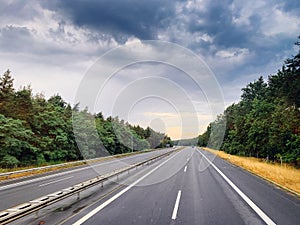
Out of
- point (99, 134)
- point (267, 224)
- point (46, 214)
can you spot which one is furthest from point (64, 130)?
point (267, 224)

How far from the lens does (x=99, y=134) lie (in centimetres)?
5481

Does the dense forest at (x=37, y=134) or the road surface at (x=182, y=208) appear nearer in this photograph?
the road surface at (x=182, y=208)

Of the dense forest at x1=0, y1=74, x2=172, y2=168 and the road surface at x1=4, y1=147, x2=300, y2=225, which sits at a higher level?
the dense forest at x1=0, y1=74, x2=172, y2=168

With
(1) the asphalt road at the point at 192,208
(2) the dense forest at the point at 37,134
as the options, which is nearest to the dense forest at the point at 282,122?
(1) the asphalt road at the point at 192,208

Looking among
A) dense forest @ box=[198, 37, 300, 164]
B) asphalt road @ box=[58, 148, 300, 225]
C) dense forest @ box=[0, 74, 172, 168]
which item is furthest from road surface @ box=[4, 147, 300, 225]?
dense forest @ box=[0, 74, 172, 168]

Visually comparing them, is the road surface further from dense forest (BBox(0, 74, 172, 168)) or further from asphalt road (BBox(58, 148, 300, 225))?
dense forest (BBox(0, 74, 172, 168))

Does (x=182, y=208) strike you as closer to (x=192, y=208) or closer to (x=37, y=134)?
(x=192, y=208)

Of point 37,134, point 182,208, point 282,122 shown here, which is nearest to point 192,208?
point 182,208

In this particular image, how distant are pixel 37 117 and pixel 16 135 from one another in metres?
9.07

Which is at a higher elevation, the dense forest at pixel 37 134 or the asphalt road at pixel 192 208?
the dense forest at pixel 37 134

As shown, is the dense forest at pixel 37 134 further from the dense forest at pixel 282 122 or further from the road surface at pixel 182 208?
the dense forest at pixel 282 122

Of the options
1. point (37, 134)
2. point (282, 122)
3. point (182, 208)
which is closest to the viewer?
point (182, 208)

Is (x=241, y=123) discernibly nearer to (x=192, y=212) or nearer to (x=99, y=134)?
(x=99, y=134)

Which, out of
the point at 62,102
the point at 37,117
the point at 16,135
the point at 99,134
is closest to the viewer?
the point at 16,135
